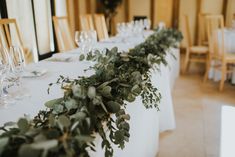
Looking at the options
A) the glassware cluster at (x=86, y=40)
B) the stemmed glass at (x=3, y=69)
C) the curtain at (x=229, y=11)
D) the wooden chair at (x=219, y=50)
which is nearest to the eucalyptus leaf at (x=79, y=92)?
the stemmed glass at (x=3, y=69)

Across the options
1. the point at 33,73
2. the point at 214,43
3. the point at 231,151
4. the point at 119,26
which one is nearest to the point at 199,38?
the point at 214,43

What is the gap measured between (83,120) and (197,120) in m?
2.15

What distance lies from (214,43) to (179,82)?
80 centimetres

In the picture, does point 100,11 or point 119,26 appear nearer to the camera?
point 119,26

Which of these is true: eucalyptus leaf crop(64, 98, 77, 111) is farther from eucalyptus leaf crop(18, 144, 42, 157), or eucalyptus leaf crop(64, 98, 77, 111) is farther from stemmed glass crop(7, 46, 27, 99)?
stemmed glass crop(7, 46, 27, 99)

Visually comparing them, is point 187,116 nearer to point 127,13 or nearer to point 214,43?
point 214,43

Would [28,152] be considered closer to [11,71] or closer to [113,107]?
[113,107]

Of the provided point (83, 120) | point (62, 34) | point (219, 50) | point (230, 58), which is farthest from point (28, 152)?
point (219, 50)

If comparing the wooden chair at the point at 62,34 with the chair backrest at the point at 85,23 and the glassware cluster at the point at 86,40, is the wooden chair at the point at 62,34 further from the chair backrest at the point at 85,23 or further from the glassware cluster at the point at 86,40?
the glassware cluster at the point at 86,40

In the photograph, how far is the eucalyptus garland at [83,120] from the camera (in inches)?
22.4

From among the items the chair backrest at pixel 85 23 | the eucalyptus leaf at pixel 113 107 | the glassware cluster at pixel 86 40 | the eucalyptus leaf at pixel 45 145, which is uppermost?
the chair backrest at pixel 85 23

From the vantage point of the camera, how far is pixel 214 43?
377 centimetres

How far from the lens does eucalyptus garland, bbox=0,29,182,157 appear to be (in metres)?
0.57

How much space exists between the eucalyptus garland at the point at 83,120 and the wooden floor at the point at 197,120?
89cm
